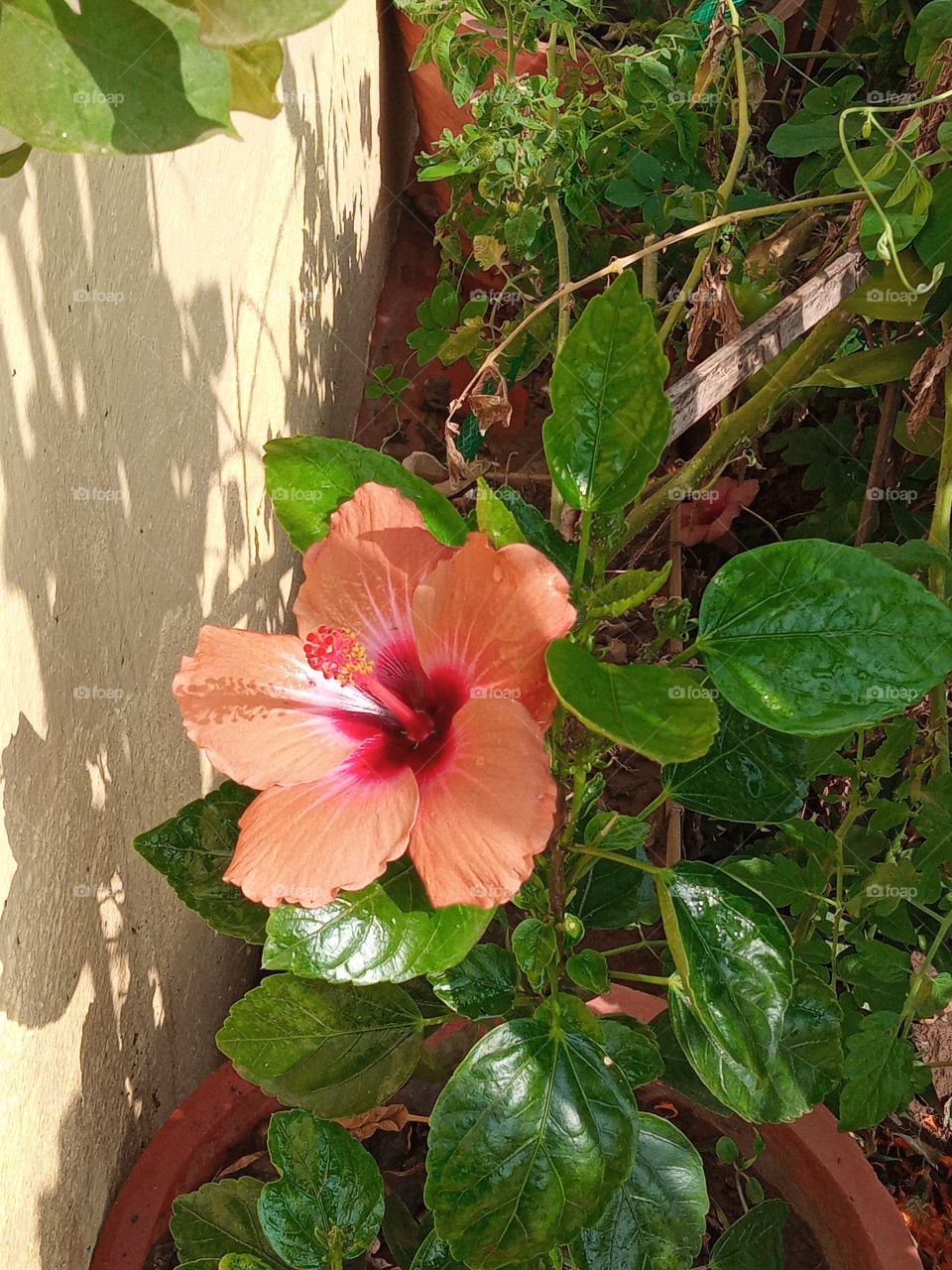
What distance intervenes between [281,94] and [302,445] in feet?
3.42

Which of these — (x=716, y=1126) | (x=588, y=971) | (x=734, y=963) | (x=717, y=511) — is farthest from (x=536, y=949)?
(x=717, y=511)

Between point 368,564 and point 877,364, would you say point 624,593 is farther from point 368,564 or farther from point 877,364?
point 877,364

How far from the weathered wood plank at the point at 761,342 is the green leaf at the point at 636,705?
31 cm

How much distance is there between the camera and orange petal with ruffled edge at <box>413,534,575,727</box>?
25.6 inches

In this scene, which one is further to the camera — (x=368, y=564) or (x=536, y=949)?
(x=536, y=949)

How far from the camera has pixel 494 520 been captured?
2.27ft

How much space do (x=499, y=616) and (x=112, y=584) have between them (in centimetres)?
49

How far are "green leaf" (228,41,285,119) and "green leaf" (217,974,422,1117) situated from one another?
65cm

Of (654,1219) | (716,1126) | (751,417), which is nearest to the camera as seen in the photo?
(654,1219)

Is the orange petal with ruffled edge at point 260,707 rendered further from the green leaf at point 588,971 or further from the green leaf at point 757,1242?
the green leaf at point 757,1242

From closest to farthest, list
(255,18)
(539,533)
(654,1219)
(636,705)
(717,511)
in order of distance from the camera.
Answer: (255,18) < (636,705) < (539,533) < (654,1219) < (717,511)

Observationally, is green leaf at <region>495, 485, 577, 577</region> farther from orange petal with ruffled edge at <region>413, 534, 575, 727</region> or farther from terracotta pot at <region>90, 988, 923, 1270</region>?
terracotta pot at <region>90, 988, 923, 1270</region>

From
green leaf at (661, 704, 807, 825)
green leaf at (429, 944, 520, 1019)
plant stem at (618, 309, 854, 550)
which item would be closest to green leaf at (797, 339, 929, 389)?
plant stem at (618, 309, 854, 550)

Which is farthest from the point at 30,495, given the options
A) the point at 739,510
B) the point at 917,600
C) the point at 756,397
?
the point at 739,510
